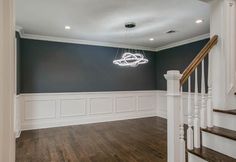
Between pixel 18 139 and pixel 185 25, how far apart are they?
4.87 m

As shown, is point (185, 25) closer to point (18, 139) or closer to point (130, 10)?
point (130, 10)

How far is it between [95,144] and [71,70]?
2.66 metres

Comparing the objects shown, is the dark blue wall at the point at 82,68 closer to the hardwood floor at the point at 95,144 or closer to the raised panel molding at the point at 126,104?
the raised panel molding at the point at 126,104

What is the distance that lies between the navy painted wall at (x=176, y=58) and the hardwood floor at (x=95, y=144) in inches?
81.7

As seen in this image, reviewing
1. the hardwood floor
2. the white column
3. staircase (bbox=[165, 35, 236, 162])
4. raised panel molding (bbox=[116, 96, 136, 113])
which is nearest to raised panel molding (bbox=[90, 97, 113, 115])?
raised panel molding (bbox=[116, 96, 136, 113])

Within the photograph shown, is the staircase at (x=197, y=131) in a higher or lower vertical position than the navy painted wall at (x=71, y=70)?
lower

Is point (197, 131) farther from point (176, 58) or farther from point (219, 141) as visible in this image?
point (176, 58)

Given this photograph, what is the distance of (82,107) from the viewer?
18.2ft

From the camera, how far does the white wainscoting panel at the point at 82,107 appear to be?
194 inches

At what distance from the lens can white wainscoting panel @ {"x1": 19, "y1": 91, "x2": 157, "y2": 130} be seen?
4934 mm

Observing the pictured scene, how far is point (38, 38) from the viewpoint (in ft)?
16.4

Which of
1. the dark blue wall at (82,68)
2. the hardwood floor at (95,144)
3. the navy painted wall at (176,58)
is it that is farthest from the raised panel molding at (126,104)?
the navy painted wall at (176,58)

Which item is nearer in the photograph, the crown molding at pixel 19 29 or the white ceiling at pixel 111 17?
the white ceiling at pixel 111 17

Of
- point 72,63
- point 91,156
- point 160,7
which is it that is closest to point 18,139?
point 91,156
